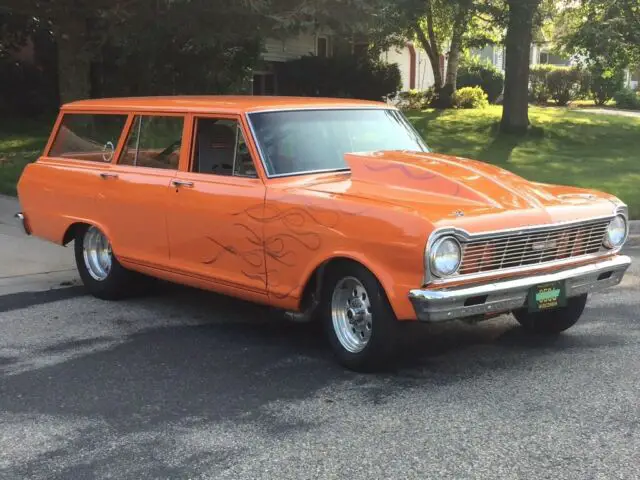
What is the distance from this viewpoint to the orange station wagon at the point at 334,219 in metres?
4.54

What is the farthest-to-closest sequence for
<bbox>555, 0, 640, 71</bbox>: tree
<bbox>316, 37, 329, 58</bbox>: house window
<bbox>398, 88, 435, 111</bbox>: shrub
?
<bbox>316, 37, 329, 58</bbox>: house window → <bbox>398, 88, 435, 111</bbox>: shrub → <bbox>555, 0, 640, 71</bbox>: tree

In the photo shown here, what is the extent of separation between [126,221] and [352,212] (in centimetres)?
245

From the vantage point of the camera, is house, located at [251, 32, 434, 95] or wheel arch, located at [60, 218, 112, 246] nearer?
wheel arch, located at [60, 218, 112, 246]

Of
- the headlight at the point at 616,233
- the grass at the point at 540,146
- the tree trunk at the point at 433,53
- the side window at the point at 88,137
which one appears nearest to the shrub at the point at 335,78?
the tree trunk at the point at 433,53

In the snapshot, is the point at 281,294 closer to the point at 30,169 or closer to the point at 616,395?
the point at 616,395

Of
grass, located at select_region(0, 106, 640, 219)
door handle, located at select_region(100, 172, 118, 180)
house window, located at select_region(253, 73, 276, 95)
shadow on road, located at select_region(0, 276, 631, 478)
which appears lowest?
shadow on road, located at select_region(0, 276, 631, 478)

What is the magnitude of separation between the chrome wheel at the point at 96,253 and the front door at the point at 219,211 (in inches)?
49.1

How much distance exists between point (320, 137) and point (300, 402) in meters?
2.12

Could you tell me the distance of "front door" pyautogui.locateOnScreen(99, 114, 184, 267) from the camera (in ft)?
20.0

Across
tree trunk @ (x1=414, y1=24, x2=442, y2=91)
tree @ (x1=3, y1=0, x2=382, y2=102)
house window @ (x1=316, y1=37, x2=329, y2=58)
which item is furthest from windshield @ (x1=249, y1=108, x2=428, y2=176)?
house window @ (x1=316, y1=37, x2=329, y2=58)

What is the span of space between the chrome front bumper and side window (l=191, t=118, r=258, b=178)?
1.70 metres

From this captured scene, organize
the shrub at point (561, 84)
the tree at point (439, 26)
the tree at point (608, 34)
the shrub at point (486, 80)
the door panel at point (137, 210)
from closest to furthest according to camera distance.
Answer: the door panel at point (137, 210) < the tree at point (439, 26) < the tree at point (608, 34) < the shrub at point (486, 80) < the shrub at point (561, 84)

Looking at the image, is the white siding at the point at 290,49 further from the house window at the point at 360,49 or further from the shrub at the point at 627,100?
the shrub at the point at 627,100

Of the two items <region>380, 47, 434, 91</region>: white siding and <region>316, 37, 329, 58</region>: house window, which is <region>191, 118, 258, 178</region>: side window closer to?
<region>316, 37, 329, 58</region>: house window
